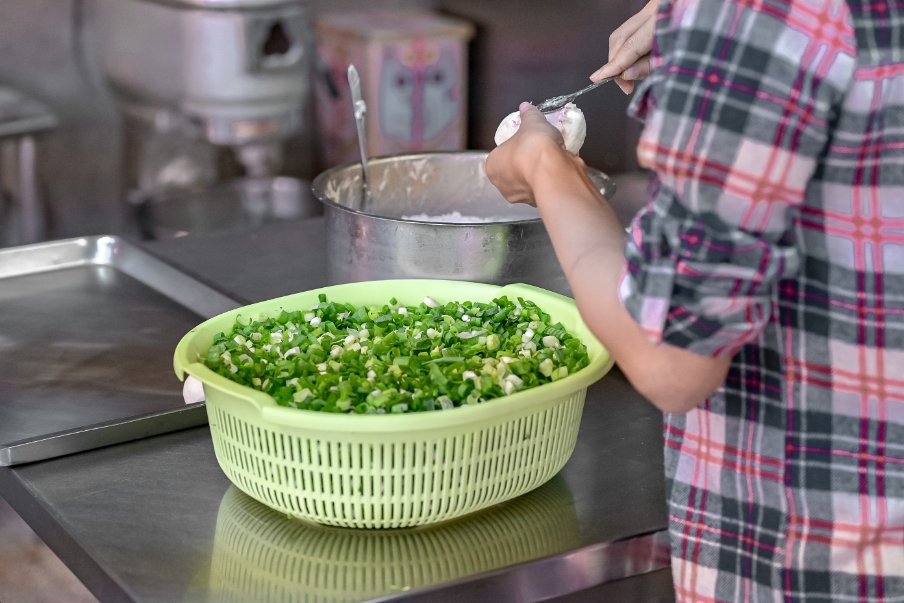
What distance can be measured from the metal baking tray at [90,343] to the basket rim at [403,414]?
0.19 meters

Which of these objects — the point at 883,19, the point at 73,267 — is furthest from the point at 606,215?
the point at 73,267

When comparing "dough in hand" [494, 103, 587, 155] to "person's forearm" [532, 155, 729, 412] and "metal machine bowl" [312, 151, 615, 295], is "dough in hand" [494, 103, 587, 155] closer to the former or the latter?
"metal machine bowl" [312, 151, 615, 295]

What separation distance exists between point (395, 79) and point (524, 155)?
9.76ft

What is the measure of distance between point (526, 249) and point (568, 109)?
187 millimetres

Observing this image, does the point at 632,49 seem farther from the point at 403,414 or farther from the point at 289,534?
the point at 289,534

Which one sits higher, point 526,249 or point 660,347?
point 660,347

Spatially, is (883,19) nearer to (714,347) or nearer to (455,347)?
(714,347)

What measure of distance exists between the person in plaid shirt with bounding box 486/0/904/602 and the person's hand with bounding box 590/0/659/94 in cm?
27

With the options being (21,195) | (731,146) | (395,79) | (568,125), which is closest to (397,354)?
(568,125)

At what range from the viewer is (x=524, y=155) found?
1.12 meters

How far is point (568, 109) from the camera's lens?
5.14ft

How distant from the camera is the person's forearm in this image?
979mm

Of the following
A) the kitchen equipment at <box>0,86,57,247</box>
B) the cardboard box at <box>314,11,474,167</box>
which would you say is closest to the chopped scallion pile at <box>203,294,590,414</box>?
the cardboard box at <box>314,11,474,167</box>

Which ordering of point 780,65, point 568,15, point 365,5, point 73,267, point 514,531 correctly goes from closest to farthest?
point 780,65
point 514,531
point 73,267
point 568,15
point 365,5
